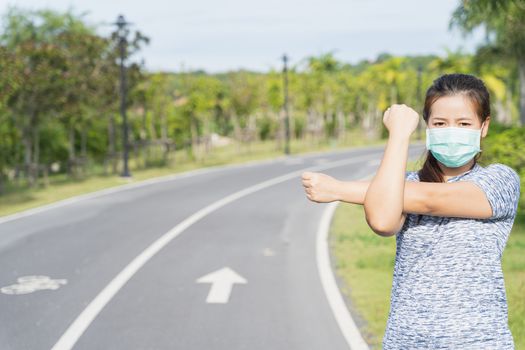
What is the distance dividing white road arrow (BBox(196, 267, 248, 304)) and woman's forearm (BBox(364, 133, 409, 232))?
6579 mm

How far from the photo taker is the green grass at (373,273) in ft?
24.4

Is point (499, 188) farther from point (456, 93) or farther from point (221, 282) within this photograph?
point (221, 282)

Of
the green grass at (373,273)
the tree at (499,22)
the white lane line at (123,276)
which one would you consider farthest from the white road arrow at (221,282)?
the tree at (499,22)

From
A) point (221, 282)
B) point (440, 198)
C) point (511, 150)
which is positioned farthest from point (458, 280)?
point (511, 150)

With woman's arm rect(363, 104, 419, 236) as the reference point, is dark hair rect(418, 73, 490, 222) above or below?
above

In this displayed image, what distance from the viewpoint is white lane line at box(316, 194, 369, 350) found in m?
7.07

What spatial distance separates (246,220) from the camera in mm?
15633

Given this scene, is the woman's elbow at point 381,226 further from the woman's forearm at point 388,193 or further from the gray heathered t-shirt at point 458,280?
the gray heathered t-shirt at point 458,280

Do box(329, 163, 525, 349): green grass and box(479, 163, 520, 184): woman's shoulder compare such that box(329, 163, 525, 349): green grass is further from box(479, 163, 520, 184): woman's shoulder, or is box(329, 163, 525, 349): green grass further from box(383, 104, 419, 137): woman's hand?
box(383, 104, 419, 137): woman's hand

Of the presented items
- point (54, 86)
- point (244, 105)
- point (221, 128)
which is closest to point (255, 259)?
point (54, 86)

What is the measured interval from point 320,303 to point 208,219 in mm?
7438

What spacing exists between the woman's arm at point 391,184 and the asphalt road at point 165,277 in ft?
15.7

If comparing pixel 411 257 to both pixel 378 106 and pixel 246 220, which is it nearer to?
pixel 246 220

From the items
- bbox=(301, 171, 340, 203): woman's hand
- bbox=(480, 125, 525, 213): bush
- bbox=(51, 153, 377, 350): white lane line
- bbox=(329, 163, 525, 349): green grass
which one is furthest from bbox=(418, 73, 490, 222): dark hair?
bbox=(480, 125, 525, 213): bush
